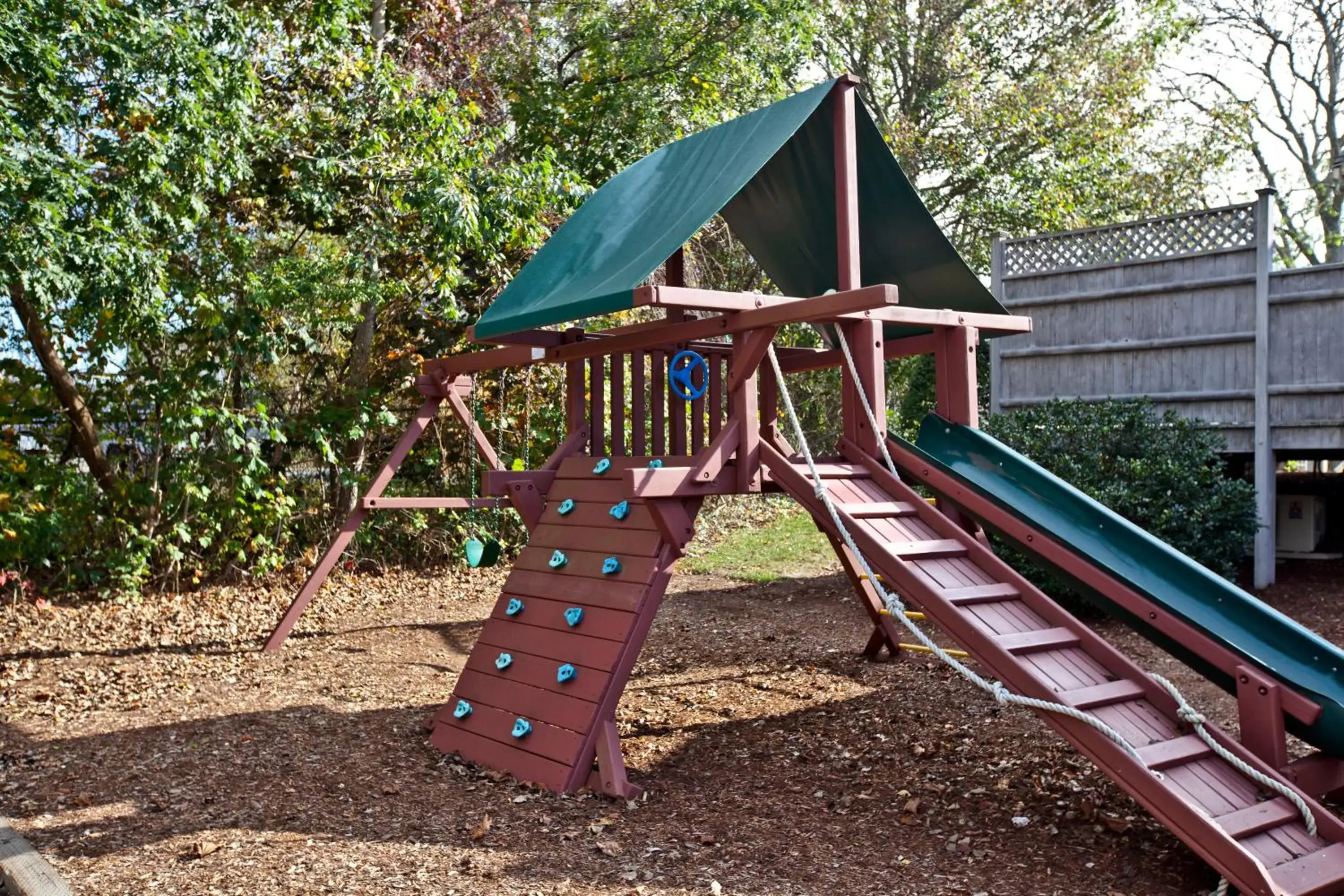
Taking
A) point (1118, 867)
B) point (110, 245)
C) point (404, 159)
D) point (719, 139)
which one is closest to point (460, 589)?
point (404, 159)

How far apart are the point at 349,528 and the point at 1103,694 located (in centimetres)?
491

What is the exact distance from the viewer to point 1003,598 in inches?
158

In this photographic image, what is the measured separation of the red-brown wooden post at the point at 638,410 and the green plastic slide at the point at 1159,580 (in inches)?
50.7

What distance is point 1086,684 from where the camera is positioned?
3617mm

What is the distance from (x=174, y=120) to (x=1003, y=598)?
18.2ft

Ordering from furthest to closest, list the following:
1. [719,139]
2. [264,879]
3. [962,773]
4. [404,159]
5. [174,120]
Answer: [404,159] → [174,120] → [719,139] → [962,773] → [264,879]

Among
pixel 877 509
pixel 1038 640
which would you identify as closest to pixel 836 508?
pixel 877 509

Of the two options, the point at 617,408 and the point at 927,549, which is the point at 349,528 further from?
the point at 927,549

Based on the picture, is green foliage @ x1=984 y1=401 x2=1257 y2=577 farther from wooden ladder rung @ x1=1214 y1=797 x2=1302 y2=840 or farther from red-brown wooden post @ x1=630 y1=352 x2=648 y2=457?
wooden ladder rung @ x1=1214 y1=797 x2=1302 y2=840

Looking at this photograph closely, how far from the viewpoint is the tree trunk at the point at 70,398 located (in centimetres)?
768

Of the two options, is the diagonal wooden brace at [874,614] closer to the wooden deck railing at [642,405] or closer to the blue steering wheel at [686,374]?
the wooden deck railing at [642,405]

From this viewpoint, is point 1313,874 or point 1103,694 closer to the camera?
point 1313,874

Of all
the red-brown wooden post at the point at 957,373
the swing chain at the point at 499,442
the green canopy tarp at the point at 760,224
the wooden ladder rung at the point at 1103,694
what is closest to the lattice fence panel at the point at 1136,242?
the green canopy tarp at the point at 760,224

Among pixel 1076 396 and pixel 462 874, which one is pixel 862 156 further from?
pixel 1076 396
